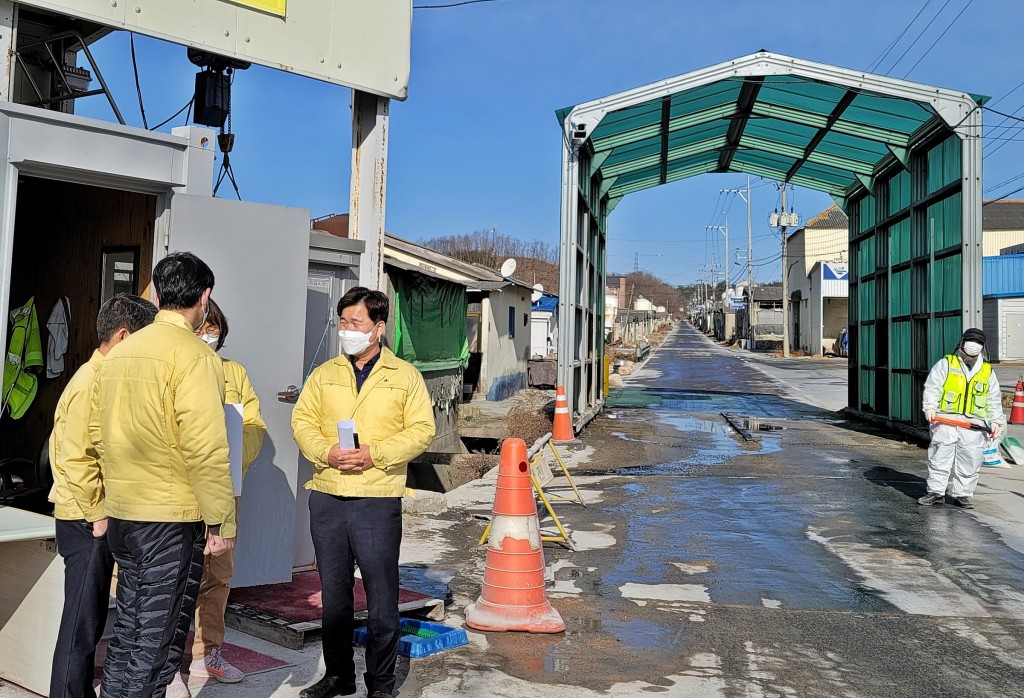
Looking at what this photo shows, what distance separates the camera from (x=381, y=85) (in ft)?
21.4

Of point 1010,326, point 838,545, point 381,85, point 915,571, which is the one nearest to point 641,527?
point 838,545

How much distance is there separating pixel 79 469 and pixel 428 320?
36.1 feet

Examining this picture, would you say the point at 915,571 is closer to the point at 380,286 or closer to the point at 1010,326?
the point at 380,286

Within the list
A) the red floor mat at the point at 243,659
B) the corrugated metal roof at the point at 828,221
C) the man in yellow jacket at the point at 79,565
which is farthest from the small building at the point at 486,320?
the corrugated metal roof at the point at 828,221

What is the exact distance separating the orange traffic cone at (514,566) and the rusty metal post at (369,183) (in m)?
1.84

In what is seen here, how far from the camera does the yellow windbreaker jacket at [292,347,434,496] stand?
4016mm

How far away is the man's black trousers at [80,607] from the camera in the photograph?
355 centimetres

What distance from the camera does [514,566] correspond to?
5375 mm

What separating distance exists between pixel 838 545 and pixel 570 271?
846 centimetres

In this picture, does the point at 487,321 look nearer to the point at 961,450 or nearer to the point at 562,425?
the point at 562,425

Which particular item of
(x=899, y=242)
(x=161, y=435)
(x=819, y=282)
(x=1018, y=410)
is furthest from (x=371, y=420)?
(x=819, y=282)

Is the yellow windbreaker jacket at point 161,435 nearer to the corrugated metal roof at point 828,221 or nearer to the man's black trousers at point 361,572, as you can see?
the man's black trousers at point 361,572

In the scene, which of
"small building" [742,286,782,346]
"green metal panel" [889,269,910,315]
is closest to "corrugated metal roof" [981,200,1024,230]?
"small building" [742,286,782,346]

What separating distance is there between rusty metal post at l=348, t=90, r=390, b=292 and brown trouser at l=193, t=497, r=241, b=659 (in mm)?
2738
